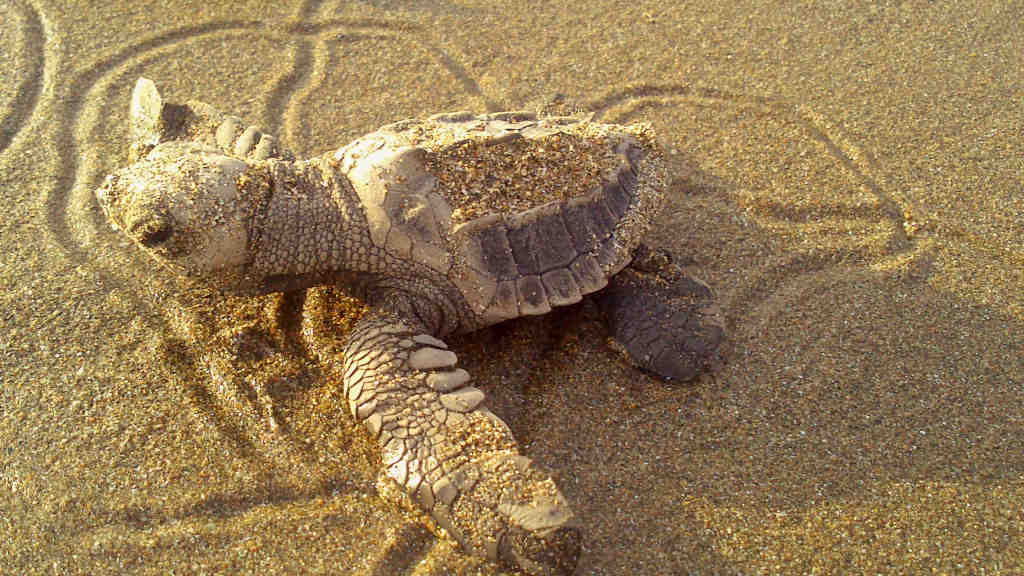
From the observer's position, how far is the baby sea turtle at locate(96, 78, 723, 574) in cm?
202

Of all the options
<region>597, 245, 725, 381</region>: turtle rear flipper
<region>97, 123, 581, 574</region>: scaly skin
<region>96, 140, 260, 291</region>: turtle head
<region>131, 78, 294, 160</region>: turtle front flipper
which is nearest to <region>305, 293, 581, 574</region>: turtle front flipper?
<region>97, 123, 581, 574</region>: scaly skin

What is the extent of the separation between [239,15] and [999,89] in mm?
4372

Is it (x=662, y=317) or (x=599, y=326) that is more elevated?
(x=662, y=317)

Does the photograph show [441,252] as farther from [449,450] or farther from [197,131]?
[197,131]

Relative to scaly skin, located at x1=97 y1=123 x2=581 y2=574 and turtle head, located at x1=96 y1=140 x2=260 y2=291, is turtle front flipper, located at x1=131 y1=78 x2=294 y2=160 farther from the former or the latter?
turtle head, located at x1=96 y1=140 x2=260 y2=291

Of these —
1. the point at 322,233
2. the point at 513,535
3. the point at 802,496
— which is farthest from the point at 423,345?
the point at 802,496

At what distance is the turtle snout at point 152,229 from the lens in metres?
2.02

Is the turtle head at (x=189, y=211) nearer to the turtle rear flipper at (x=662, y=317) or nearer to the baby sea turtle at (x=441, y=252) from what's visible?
the baby sea turtle at (x=441, y=252)

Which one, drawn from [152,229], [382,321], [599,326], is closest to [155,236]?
[152,229]

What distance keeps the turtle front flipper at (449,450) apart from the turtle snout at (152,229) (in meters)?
0.68

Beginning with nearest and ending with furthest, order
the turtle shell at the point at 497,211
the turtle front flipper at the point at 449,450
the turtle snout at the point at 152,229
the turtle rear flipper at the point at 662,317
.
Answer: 1. the turtle front flipper at the point at 449,450
2. the turtle snout at the point at 152,229
3. the turtle shell at the point at 497,211
4. the turtle rear flipper at the point at 662,317

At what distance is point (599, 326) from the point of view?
2621mm

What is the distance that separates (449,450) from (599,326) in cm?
89

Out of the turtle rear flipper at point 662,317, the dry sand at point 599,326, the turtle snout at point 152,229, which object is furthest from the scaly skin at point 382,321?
the turtle rear flipper at point 662,317
